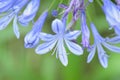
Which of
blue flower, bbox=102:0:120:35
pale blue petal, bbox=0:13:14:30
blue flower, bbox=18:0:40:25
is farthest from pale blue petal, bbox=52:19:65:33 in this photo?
pale blue petal, bbox=0:13:14:30

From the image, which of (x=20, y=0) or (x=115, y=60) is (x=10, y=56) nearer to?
(x=115, y=60)

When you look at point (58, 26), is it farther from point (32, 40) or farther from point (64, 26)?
point (32, 40)

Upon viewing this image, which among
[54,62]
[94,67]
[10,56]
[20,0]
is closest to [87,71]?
[94,67]

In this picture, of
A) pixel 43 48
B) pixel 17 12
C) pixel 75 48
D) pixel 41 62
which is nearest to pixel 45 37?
pixel 43 48

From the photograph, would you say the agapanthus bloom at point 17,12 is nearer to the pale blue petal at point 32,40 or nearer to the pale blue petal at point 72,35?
the pale blue petal at point 32,40

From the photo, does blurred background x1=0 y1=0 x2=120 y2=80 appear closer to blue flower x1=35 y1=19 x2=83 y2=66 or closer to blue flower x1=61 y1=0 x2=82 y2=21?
blue flower x1=35 y1=19 x2=83 y2=66

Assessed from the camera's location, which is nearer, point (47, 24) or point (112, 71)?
point (112, 71)
